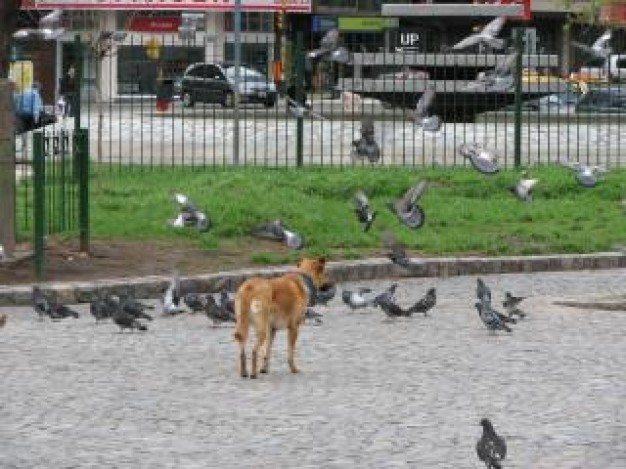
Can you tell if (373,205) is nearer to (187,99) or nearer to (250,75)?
(187,99)

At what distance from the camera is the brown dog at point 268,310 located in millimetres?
11172

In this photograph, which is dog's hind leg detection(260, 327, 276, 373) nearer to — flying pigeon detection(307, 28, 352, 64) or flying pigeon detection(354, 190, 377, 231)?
flying pigeon detection(354, 190, 377, 231)

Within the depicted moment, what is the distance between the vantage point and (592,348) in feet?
42.7

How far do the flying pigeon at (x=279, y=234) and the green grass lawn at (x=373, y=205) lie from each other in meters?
0.16

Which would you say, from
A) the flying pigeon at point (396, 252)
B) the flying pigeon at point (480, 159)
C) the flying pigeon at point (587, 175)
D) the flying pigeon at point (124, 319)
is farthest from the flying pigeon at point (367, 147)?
the flying pigeon at point (124, 319)

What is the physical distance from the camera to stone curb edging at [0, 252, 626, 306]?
1558 centimetres

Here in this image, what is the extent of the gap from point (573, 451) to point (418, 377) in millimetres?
2614

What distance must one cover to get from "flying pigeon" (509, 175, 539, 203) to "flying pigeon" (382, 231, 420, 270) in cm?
344

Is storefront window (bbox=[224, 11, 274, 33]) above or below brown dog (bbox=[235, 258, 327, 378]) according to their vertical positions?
above

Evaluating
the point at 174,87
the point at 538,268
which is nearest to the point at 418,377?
the point at 538,268

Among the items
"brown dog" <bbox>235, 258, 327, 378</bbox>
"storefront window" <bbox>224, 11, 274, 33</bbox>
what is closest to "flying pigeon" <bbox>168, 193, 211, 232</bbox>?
"brown dog" <bbox>235, 258, 327, 378</bbox>

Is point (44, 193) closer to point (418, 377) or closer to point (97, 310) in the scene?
point (97, 310)

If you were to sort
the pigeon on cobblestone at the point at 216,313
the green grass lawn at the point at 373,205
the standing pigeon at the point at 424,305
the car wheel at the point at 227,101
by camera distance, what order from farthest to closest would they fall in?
the car wheel at the point at 227,101 → the green grass lawn at the point at 373,205 → the standing pigeon at the point at 424,305 → the pigeon on cobblestone at the point at 216,313

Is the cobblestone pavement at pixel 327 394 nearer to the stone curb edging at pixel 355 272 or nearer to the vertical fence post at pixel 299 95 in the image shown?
the stone curb edging at pixel 355 272
